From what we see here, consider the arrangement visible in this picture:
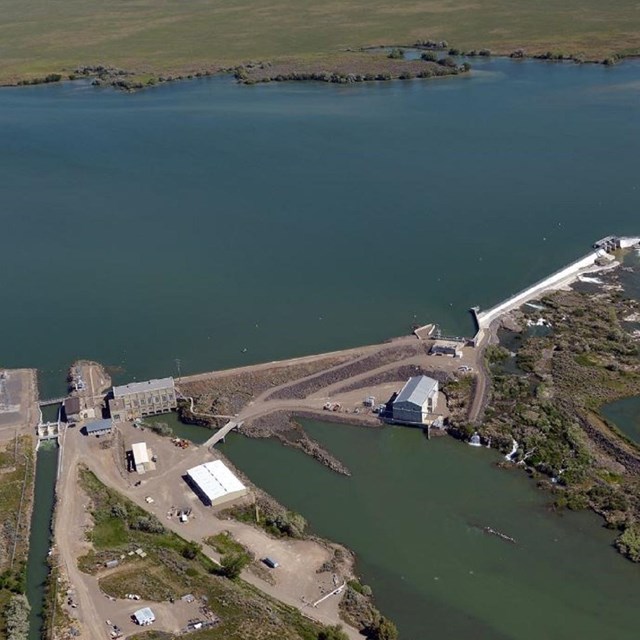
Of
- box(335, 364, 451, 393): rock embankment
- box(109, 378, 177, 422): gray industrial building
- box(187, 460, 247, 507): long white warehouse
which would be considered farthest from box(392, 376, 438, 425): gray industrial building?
box(109, 378, 177, 422): gray industrial building

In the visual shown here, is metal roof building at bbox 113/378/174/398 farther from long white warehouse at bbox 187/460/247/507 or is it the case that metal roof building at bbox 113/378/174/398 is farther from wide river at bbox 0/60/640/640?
long white warehouse at bbox 187/460/247/507

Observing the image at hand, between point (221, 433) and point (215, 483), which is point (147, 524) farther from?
point (221, 433)

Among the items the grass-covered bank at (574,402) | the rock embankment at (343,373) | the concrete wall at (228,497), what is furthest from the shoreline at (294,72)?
the concrete wall at (228,497)

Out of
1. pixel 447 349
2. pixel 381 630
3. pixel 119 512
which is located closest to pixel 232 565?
pixel 381 630

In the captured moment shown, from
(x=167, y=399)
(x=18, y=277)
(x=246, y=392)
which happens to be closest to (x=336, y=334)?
(x=246, y=392)

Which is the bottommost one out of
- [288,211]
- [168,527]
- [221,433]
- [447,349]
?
[168,527]

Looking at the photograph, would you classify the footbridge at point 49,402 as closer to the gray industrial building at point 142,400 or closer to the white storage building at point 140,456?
the gray industrial building at point 142,400

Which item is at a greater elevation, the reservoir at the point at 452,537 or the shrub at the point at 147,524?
the shrub at the point at 147,524
